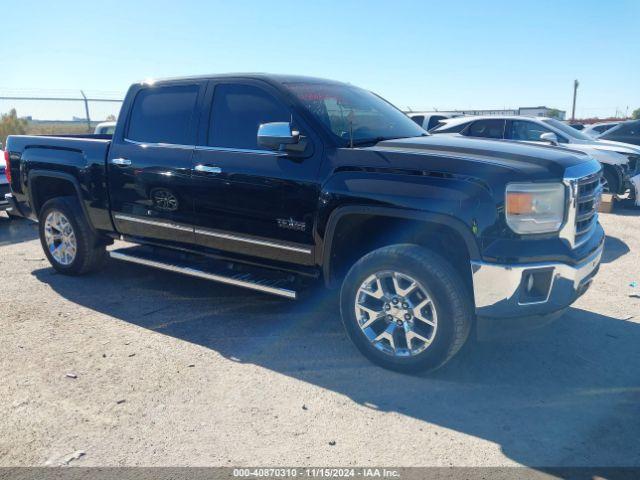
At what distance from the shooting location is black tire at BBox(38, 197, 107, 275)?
5.48 meters

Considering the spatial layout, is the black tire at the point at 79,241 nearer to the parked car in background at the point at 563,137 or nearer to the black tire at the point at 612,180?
the parked car in background at the point at 563,137

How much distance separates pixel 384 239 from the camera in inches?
151

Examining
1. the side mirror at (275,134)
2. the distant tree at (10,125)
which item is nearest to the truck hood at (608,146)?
the side mirror at (275,134)

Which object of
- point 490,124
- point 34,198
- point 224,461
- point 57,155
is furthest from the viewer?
point 490,124

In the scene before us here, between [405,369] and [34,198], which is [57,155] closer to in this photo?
[34,198]

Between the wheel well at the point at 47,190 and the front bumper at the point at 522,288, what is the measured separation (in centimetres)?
439

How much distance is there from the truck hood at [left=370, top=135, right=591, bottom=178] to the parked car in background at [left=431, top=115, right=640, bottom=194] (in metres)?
5.33

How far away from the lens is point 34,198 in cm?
589

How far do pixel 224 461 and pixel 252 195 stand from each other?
6.54 feet

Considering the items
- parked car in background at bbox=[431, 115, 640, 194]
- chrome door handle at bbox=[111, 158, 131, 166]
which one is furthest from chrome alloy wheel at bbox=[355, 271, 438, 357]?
parked car in background at bbox=[431, 115, 640, 194]

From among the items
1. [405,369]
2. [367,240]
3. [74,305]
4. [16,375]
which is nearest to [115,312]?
[74,305]

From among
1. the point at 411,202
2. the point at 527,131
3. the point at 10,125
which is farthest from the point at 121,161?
the point at 10,125

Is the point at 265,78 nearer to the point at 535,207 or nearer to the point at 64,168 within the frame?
the point at 535,207

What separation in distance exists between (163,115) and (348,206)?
2.18 meters
